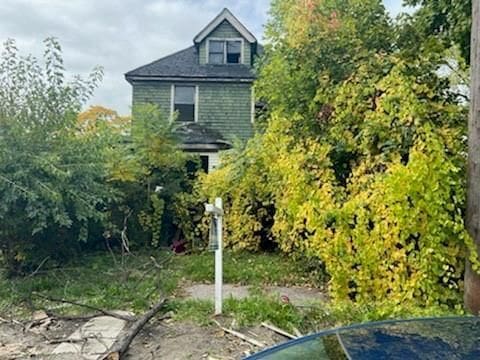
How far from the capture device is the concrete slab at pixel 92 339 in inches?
153

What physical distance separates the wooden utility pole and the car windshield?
8.28 feet

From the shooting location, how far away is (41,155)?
644 centimetres

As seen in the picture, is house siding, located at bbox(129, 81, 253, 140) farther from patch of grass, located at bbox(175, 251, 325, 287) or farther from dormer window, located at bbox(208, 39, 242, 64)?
patch of grass, located at bbox(175, 251, 325, 287)

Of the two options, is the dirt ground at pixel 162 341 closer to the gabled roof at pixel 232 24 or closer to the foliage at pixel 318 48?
the foliage at pixel 318 48

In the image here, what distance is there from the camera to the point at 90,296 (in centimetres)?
580

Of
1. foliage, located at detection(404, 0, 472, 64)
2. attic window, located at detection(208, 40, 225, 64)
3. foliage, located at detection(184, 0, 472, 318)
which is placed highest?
attic window, located at detection(208, 40, 225, 64)

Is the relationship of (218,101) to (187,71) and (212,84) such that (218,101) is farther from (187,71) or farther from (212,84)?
(187,71)

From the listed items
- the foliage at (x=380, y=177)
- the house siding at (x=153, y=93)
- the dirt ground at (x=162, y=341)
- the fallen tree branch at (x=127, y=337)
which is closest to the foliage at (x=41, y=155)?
the dirt ground at (x=162, y=341)

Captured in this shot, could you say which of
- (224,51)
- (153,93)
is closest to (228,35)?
(224,51)

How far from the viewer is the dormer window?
16594 millimetres

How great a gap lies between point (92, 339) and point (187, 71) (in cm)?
1327

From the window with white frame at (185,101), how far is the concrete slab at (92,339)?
1202 centimetres

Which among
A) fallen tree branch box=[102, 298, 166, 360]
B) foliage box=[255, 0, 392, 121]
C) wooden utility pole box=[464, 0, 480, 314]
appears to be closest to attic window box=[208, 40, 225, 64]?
foliage box=[255, 0, 392, 121]

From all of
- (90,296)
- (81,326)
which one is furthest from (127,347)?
(90,296)
